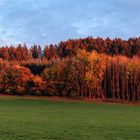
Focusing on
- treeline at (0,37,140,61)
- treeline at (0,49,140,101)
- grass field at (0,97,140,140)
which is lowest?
grass field at (0,97,140,140)

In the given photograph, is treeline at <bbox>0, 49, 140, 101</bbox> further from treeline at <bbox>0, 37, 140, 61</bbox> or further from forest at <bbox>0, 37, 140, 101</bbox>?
treeline at <bbox>0, 37, 140, 61</bbox>

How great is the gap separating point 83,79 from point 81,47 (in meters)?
57.5

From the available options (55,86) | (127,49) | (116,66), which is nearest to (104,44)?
(127,49)

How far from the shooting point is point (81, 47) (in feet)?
577

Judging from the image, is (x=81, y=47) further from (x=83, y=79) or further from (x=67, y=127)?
(x=67, y=127)

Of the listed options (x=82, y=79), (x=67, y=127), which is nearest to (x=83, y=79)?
(x=82, y=79)

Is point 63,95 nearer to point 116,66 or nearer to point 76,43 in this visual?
point 116,66

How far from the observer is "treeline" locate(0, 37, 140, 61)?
166m

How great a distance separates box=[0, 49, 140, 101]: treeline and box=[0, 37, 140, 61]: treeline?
4119 cm

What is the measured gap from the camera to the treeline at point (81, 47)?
166375 mm

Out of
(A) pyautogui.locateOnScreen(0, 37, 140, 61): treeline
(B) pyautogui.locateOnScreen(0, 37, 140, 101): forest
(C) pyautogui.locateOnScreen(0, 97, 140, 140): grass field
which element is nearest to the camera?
(C) pyautogui.locateOnScreen(0, 97, 140, 140): grass field

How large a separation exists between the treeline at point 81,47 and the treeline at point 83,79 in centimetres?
4119

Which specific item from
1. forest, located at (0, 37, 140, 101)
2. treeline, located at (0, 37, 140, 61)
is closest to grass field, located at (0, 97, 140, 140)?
forest, located at (0, 37, 140, 101)

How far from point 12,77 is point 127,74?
116 ft
